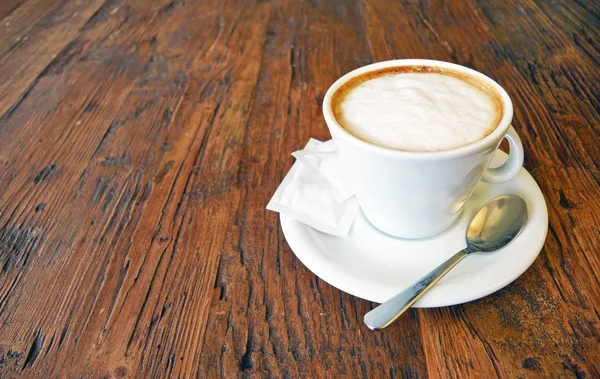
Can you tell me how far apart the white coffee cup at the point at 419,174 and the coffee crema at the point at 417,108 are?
0.01 meters

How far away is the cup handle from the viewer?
1.75 feet

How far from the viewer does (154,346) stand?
463 millimetres

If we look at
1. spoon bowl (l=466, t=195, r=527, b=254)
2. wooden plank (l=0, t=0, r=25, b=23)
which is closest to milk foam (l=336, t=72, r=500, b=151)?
spoon bowl (l=466, t=195, r=527, b=254)

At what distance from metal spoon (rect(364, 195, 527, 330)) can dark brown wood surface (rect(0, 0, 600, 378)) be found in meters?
0.03

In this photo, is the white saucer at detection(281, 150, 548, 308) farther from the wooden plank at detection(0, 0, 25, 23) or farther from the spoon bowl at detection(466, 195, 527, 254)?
the wooden plank at detection(0, 0, 25, 23)

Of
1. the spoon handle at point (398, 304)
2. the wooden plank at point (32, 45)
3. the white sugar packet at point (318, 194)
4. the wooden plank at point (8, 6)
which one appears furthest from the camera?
the wooden plank at point (8, 6)

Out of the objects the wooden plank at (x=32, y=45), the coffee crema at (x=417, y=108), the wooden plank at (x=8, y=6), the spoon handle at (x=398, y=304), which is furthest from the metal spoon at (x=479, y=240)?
the wooden plank at (x=8, y=6)

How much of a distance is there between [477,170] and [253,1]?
877 millimetres

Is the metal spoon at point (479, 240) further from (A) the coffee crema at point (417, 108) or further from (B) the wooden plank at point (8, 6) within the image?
(B) the wooden plank at point (8, 6)

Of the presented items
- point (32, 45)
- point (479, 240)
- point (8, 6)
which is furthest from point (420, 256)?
point (8, 6)

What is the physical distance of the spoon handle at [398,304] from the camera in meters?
0.44

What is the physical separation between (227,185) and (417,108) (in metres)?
0.28

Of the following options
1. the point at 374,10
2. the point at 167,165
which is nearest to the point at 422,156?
the point at 167,165

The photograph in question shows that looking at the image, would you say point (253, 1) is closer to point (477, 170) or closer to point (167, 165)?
point (167, 165)
